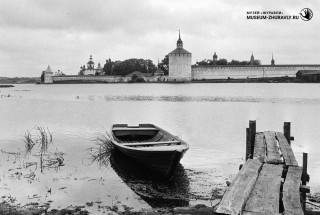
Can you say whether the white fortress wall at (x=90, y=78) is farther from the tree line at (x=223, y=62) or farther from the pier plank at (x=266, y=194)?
the pier plank at (x=266, y=194)

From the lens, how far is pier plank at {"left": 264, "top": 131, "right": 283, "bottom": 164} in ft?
26.1

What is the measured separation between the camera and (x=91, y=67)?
596ft

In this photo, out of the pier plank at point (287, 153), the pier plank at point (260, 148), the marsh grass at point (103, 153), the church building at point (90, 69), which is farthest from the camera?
the church building at point (90, 69)

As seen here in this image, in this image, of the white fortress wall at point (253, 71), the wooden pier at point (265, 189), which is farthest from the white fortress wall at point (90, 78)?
the wooden pier at point (265, 189)

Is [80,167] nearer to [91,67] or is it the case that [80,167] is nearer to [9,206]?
[9,206]

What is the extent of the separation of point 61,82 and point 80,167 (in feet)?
511

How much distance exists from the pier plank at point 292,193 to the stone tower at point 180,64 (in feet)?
410

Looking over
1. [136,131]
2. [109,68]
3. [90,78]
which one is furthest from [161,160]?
[109,68]

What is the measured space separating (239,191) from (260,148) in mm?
4129

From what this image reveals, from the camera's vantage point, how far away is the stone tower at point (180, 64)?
431ft

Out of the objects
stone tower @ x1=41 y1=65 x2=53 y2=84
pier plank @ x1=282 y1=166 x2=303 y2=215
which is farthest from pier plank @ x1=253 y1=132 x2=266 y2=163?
stone tower @ x1=41 y1=65 x2=53 y2=84

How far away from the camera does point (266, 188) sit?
5.86 metres

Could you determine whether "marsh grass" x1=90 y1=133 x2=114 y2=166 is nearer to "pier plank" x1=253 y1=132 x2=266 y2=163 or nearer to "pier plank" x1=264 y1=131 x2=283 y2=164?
"pier plank" x1=253 y1=132 x2=266 y2=163

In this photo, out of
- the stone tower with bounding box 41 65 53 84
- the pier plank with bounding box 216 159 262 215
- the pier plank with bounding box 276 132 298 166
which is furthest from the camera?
the stone tower with bounding box 41 65 53 84
